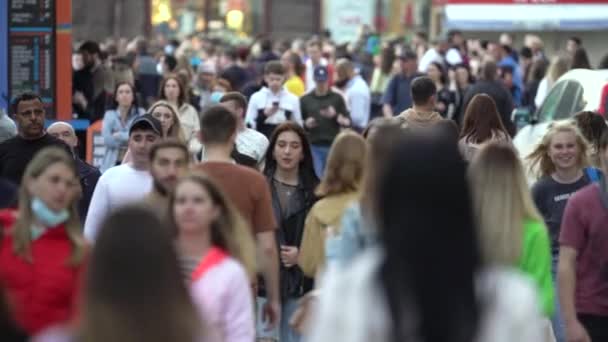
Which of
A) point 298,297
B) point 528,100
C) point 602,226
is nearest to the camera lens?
point 602,226

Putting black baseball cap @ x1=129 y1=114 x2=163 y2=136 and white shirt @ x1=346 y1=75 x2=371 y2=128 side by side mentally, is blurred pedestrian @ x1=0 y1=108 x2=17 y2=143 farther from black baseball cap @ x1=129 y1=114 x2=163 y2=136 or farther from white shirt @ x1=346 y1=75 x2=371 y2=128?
white shirt @ x1=346 y1=75 x2=371 y2=128

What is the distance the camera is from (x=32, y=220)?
722 centimetres

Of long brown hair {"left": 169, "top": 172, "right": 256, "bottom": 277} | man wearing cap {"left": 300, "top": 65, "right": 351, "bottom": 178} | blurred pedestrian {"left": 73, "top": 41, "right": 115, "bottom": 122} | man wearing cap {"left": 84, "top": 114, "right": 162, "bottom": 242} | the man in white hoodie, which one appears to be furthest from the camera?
blurred pedestrian {"left": 73, "top": 41, "right": 115, "bottom": 122}

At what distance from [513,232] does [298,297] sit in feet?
11.1

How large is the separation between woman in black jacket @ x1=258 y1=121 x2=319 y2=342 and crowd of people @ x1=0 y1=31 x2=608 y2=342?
1 cm

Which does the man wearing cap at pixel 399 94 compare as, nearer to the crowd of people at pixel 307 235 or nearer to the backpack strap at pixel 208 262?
the crowd of people at pixel 307 235

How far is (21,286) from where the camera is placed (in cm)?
693

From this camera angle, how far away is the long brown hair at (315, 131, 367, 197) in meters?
8.95

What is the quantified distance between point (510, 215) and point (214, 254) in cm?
124

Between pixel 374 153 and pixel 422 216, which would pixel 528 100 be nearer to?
pixel 374 153

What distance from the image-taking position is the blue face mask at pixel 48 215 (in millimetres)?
7246

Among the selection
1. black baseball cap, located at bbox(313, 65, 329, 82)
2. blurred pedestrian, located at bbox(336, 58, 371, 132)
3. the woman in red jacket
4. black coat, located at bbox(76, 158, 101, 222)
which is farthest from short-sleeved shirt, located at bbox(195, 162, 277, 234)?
blurred pedestrian, located at bbox(336, 58, 371, 132)

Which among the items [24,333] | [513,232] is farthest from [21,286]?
[513,232]

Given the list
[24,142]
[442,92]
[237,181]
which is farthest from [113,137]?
[237,181]
